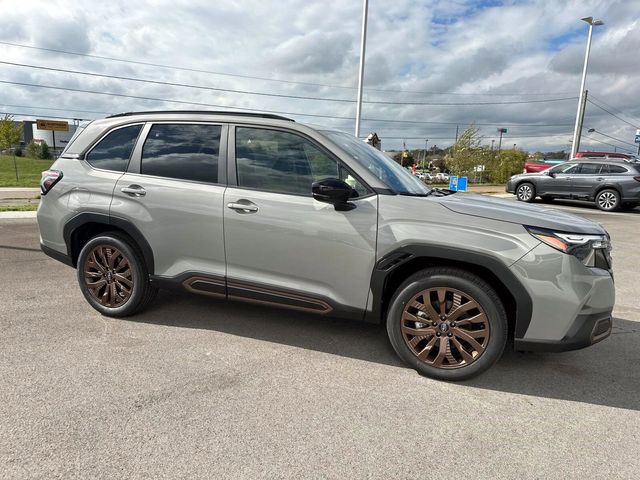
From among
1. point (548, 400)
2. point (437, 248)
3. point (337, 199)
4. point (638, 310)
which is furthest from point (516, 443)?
point (638, 310)

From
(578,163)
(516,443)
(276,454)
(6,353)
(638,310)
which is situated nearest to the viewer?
(276,454)

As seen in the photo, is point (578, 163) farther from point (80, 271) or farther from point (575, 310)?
point (80, 271)

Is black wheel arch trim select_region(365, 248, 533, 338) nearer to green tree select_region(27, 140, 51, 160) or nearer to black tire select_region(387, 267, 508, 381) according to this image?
black tire select_region(387, 267, 508, 381)

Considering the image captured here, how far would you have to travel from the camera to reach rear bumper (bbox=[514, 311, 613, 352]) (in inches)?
113

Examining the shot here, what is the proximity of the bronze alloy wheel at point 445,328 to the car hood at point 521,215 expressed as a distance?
0.58 metres

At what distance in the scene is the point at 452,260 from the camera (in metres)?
3.10

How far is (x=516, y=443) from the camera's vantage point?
2.49m

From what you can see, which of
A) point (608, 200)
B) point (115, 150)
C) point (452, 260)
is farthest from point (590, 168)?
point (115, 150)

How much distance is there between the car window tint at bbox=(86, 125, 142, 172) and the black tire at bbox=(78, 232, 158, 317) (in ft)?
2.06

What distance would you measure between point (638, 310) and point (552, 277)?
2.91 m

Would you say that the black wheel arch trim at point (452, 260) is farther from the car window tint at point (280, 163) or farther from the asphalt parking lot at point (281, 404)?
the car window tint at point (280, 163)

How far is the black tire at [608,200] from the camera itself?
1473 centimetres

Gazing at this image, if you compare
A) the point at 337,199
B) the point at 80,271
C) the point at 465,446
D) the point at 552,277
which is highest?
the point at 337,199

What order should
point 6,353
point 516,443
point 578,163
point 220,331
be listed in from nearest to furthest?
point 516,443, point 6,353, point 220,331, point 578,163
